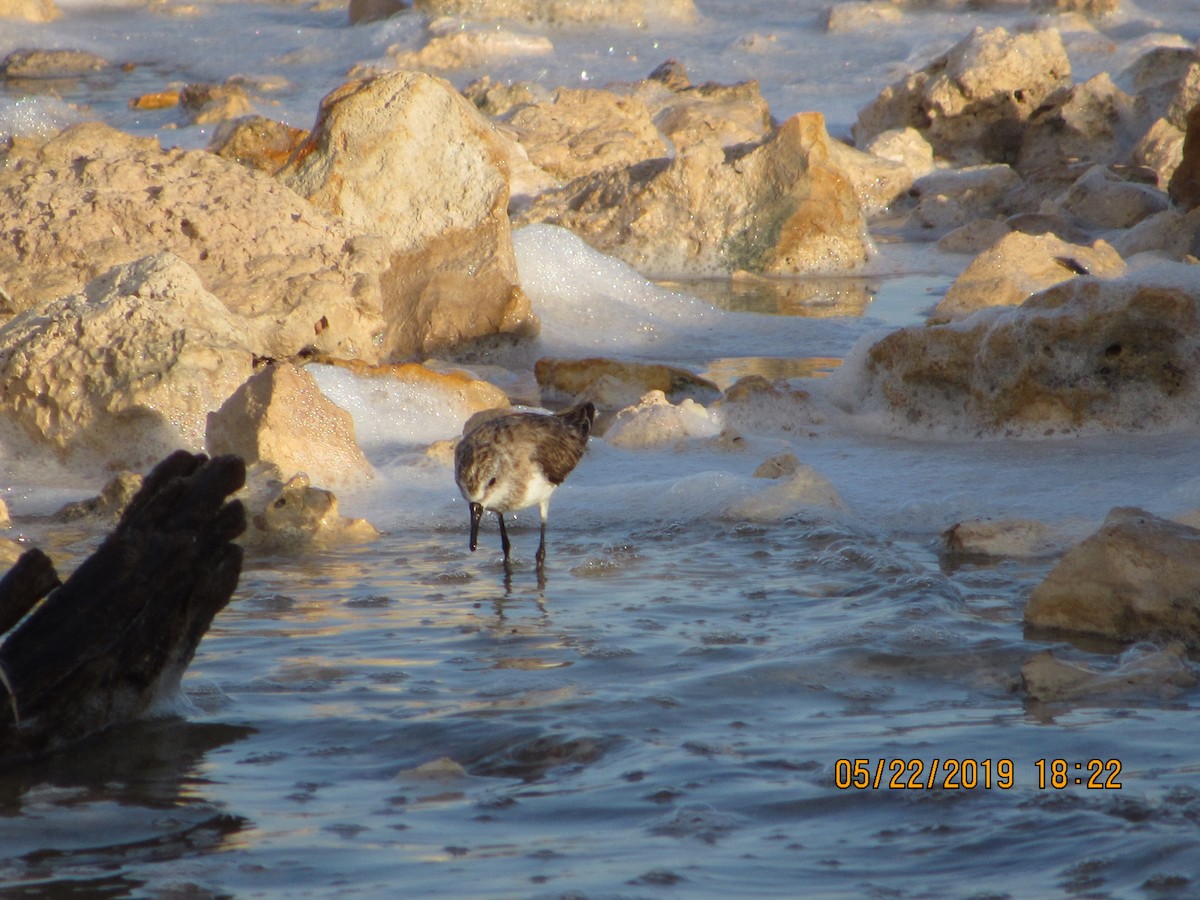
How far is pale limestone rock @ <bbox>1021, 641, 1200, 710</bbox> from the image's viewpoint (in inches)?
165

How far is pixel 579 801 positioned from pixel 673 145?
16082 millimetres

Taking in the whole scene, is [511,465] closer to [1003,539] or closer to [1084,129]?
[1003,539]

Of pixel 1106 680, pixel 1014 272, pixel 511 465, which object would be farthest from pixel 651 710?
pixel 1014 272

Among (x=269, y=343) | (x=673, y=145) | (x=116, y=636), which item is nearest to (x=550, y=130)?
(x=673, y=145)

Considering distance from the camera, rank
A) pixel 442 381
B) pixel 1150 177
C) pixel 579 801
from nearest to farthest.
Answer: pixel 579 801
pixel 442 381
pixel 1150 177

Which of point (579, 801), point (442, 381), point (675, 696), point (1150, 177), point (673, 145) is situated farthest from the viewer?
point (673, 145)

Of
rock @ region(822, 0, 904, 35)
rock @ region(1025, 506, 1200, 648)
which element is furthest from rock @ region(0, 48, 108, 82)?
rock @ region(1025, 506, 1200, 648)

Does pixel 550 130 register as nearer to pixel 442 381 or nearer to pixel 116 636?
pixel 442 381

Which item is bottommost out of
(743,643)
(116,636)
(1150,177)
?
(743,643)

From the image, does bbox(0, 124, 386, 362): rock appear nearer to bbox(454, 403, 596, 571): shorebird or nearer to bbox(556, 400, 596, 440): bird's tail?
bbox(556, 400, 596, 440): bird's tail

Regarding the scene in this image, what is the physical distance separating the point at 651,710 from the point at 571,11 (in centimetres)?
2912

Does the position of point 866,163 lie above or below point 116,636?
above

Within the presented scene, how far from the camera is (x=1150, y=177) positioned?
625 inches

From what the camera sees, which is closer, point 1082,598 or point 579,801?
point 579,801
